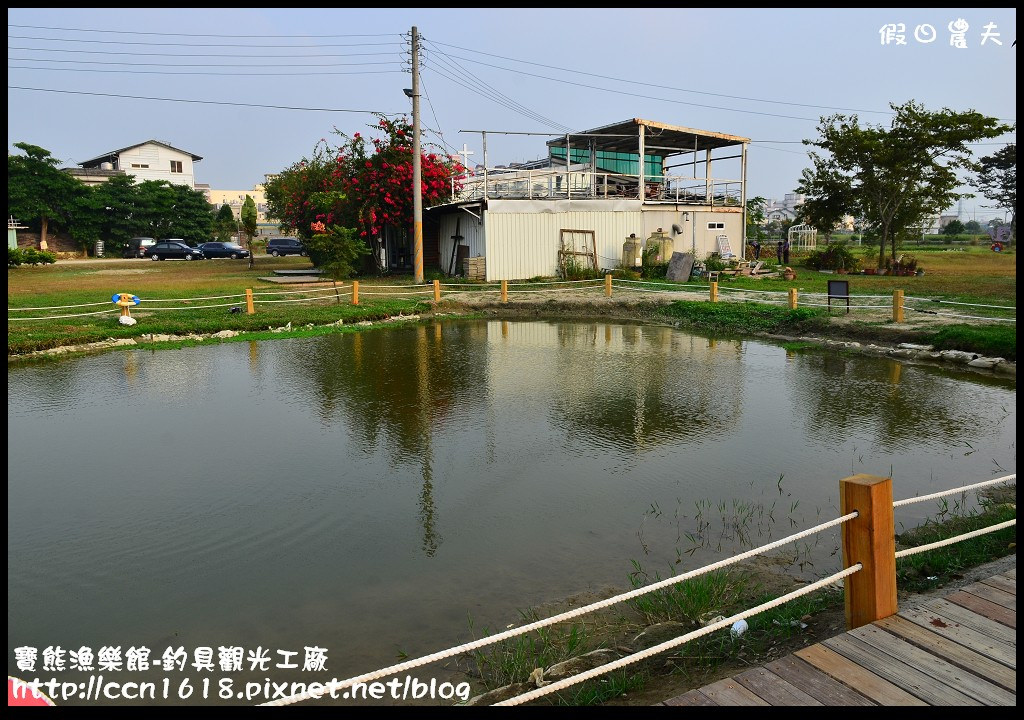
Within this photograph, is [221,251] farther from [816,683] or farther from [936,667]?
[936,667]

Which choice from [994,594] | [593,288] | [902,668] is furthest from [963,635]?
[593,288]

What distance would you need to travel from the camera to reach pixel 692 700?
341 centimetres

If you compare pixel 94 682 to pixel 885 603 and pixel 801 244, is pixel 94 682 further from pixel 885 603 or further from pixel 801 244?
pixel 801 244

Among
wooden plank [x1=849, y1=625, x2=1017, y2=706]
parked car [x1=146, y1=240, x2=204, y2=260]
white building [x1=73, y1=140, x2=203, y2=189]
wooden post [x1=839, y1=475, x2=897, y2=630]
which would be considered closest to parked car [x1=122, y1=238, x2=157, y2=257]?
parked car [x1=146, y1=240, x2=204, y2=260]

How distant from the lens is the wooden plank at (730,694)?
11.1ft

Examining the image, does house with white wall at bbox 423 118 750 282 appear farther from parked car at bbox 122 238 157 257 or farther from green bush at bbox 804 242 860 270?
parked car at bbox 122 238 157 257

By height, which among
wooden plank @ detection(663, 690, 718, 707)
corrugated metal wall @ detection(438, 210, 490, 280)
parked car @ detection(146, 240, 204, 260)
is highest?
parked car @ detection(146, 240, 204, 260)

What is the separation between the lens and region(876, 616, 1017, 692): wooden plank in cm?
349

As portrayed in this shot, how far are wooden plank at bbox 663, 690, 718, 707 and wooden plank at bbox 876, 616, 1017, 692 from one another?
1.22 metres

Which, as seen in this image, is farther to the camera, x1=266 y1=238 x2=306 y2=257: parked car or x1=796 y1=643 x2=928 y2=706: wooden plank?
x1=266 y1=238 x2=306 y2=257: parked car

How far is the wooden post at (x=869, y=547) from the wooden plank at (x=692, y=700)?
121cm

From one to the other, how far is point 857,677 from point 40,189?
49.7m

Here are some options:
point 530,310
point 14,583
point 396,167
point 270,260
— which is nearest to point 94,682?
point 14,583

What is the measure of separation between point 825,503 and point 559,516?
2495 millimetres
